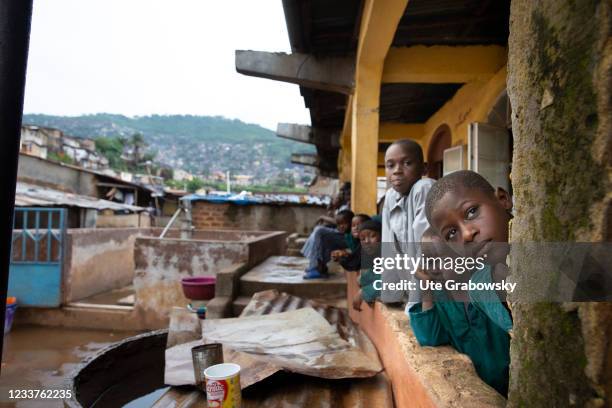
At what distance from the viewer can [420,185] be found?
2.28 meters

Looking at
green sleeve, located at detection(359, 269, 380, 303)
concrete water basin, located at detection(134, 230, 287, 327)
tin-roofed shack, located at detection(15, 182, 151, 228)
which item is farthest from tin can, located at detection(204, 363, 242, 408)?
tin-roofed shack, located at detection(15, 182, 151, 228)

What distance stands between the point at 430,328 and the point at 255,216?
985 cm

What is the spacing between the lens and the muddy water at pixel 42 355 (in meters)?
5.24

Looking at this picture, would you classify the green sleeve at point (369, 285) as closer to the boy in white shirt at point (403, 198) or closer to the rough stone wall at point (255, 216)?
the boy in white shirt at point (403, 198)

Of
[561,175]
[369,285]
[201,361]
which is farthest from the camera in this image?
[369,285]

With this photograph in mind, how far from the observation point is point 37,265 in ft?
23.9

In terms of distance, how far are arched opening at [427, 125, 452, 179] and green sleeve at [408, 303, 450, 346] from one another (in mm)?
5986

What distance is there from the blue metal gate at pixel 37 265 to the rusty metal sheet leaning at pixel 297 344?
613 centimetres

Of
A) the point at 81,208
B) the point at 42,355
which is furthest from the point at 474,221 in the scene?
the point at 81,208

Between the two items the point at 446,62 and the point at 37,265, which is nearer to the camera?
the point at 446,62

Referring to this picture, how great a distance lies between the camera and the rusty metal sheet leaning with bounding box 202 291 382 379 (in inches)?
82.6

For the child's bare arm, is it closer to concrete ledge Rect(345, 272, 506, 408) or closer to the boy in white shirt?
concrete ledge Rect(345, 272, 506, 408)

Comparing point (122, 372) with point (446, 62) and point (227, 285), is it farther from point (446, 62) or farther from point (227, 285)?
point (446, 62)

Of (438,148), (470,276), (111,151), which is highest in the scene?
(111,151)
